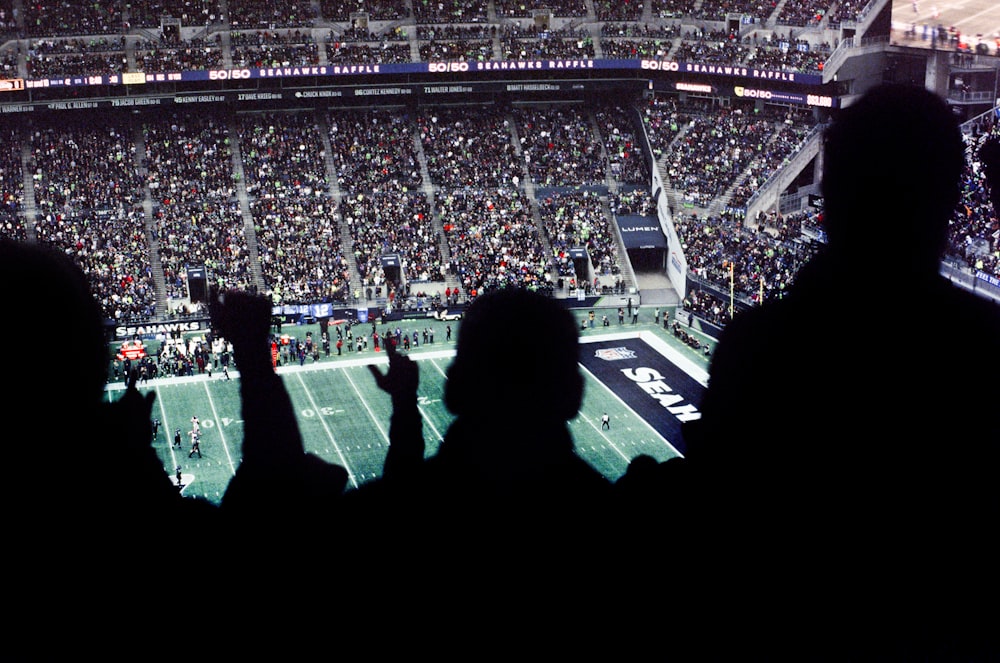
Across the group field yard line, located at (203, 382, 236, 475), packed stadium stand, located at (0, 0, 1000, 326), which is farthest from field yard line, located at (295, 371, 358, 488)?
packed stadium stand, located at (0, 0, 1000, 326)

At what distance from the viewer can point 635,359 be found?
35.8 m

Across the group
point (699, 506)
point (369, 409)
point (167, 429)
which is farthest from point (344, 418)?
point (699, 506)

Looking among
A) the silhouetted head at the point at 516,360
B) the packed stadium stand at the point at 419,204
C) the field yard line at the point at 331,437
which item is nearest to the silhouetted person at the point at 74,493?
the silhouetted head at the point at 516,360

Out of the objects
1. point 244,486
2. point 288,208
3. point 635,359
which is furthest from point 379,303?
point 244,486

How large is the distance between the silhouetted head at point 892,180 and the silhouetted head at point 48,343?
2.12 m

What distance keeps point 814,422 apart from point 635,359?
→ 33002 millimetres

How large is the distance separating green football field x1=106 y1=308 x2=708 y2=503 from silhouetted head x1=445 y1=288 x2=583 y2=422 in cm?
A: 2062

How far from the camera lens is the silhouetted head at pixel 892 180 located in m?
3.07

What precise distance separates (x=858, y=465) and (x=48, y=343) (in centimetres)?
226

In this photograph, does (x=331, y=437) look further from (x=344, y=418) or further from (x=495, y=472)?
(x=495, y=472)

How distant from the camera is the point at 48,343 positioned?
2.88 meters

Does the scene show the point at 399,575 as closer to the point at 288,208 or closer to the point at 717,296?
the point at 717,296

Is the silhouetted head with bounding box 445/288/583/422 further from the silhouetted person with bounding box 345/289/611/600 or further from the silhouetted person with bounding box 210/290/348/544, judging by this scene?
the silhouetted person with bounding box 210/290/348/544

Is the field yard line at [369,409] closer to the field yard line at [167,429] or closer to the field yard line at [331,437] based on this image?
the field yard line at [331,437]
